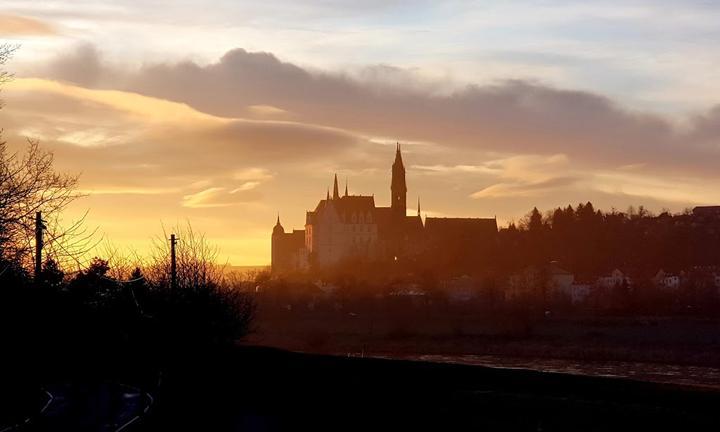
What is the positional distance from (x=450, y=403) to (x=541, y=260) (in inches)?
6529

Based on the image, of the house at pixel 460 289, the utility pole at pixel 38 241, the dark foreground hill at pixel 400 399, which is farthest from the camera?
the house at pixel 460 289

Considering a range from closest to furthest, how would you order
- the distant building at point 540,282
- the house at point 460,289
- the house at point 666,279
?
the distant building at point 540,282 < the house at point 460,289 < the house at point 666,279

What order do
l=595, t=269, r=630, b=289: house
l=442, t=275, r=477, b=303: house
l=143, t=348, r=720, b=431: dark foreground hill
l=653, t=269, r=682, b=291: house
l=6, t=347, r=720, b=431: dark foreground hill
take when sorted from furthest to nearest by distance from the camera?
l=595, t=269, r=630, b=289: house → l=653, t=269, r=682, b=291: house → l=442, t=275, r=477, b=303: house → l=6, t=347, r=720, b=431: dark foreground hill → l=143, t=348, r=720, b=431: dark foreground hill

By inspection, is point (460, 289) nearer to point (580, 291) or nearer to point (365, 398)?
point (580, 291)

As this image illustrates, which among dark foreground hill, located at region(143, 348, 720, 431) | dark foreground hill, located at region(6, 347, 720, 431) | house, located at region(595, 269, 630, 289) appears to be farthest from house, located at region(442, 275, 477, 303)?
dark foreground hill, located at region(143, 348, 720, 431)

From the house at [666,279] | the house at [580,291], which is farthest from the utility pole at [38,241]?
the house at [666,279]

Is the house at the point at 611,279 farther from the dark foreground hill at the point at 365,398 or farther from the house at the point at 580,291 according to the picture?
the dark foreground hill at the point at 365,398

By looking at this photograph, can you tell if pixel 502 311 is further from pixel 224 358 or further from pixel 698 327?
pixel 224 358

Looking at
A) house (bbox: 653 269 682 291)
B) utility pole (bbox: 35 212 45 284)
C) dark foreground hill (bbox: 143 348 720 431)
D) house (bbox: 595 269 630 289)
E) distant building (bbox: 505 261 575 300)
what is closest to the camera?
dark foreground hill (bbox: 143 348 720 431)

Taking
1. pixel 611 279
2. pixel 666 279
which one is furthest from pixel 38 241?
pixel 611 279

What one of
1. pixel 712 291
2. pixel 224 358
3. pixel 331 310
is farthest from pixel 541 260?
pixel 224 358

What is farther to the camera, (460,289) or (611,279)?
(611,279)

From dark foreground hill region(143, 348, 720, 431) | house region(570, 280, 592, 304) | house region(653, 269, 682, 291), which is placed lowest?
dark foreground hill region(143, 348, 720, 431)

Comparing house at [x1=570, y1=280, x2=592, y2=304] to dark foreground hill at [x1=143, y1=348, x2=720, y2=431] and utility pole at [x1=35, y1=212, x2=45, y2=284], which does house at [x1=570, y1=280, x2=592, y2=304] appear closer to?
dark foreground hill at [x1=143, y1=348, x2=720, y2=431]
